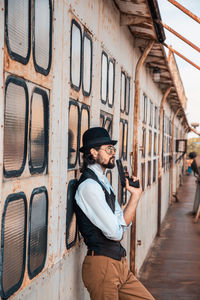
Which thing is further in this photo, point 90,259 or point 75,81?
point 75,81

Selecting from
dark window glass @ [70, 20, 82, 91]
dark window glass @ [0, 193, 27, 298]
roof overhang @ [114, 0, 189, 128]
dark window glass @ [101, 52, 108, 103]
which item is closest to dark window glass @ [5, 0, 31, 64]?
dark window glass @ [0, 193, 27, 298]

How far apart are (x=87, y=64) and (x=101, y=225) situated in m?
1.29

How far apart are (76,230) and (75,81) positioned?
103 centimetres

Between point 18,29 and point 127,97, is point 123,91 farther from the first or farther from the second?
point 18,29

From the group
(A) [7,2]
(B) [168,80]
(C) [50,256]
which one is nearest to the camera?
(A) [7,2]

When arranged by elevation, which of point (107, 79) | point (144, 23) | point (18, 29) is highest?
point (144, 23)

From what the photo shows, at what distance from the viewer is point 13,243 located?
6.21 feet

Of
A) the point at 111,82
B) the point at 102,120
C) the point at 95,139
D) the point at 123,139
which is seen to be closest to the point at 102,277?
the point at 95,139

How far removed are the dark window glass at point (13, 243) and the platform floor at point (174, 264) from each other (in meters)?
3.99

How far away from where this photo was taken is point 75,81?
114 inches

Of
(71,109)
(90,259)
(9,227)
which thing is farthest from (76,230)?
(9,227)

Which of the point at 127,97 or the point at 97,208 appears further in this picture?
the point at 127,97

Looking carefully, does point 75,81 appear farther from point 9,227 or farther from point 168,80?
point 168,80

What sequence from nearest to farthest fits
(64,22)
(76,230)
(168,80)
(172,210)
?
(64,22), (76,230), (168,80), (172,210)
